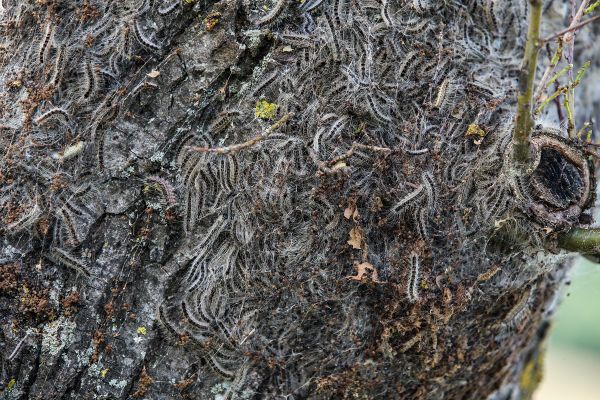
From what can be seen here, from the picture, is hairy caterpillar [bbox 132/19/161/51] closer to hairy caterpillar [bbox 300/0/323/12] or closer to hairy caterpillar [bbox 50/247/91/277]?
hairy caterpillar [bbox 300/0/323/12]

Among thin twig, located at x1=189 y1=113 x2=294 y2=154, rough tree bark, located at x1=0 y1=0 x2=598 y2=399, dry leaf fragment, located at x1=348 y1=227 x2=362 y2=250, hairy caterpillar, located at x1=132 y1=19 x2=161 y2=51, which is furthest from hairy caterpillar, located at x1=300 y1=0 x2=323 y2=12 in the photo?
dry leaf fragment, located at x1=348 y1=227 x2=362 y2=250

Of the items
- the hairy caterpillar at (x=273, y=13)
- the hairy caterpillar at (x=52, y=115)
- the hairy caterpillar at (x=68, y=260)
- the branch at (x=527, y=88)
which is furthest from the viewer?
the hairy caterpillar at (x=273, y=13)

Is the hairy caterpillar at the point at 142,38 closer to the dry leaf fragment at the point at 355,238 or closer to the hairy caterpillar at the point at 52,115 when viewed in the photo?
the hairy caterpillar at the point at 52,115

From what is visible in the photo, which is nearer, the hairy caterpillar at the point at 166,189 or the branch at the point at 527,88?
the branch at the point at 527,88

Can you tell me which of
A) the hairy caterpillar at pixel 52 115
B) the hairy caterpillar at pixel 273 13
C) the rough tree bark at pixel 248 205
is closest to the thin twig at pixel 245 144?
the rough tree bark at pixel 248 205

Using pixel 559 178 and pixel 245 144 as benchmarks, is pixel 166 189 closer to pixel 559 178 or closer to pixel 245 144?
pixel 245 144

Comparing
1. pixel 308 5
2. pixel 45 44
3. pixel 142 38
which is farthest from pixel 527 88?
pixel 45 44

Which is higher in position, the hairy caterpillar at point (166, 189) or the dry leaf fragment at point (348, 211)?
the dry leaf fragment at point (348, 211)

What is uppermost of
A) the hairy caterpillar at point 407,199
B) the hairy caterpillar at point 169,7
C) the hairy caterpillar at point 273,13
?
the hairy caterpillar at point 273,13
